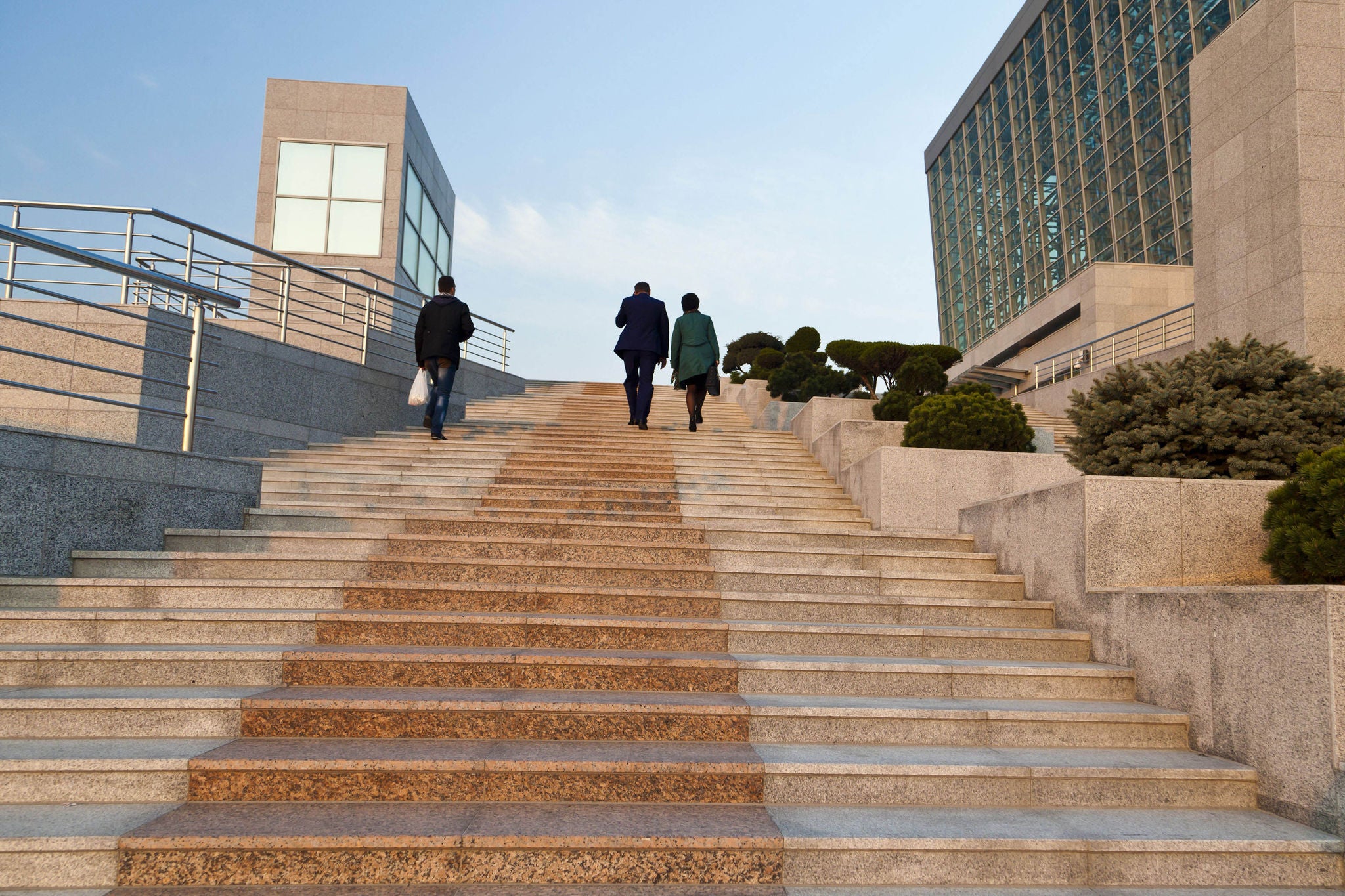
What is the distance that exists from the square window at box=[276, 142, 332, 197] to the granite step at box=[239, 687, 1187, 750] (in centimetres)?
1791

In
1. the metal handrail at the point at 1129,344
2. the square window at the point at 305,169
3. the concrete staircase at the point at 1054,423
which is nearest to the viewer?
the concrete staircase at the point at 1054,423

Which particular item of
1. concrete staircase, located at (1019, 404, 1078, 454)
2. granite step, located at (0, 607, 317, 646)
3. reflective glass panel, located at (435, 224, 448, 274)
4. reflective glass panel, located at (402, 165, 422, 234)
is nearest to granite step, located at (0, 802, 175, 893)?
granite step, located at (0, 607, 317, 646)

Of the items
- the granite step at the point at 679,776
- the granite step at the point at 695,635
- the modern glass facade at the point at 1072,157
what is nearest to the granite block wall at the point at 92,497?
the granite step at the point at 695,635

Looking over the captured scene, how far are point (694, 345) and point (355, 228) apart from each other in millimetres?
11865

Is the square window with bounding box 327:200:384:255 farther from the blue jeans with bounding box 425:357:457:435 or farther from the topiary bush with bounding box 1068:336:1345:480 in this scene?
the topiary bush with bounding box 1068:336:1345:480

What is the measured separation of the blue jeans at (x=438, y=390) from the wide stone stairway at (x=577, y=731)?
3598mm

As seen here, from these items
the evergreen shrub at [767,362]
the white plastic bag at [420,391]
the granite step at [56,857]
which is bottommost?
the granite step at [56,857]

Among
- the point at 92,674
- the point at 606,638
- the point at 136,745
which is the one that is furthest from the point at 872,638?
the point at 92,674

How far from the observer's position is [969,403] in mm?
8562

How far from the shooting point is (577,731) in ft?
13.4

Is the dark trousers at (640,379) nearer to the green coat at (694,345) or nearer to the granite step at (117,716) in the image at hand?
the green coat at (694,345)

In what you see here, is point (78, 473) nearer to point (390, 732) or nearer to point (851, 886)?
point (390, 732)

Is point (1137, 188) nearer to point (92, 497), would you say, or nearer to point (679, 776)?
point (679, 776)

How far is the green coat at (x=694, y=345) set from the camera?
36.7 ft
